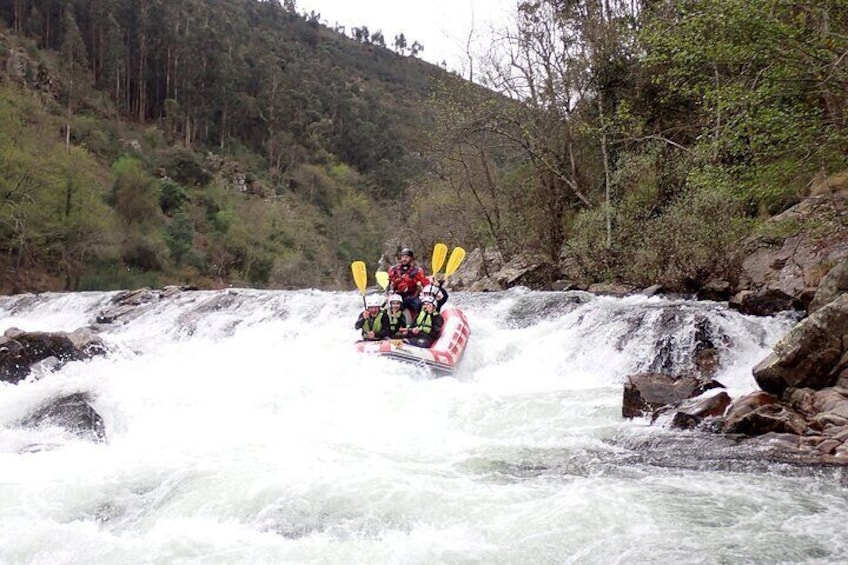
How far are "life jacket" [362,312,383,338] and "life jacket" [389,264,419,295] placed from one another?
3.71ft

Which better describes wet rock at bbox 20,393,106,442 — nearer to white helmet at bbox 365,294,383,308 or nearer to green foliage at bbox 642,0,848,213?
white helmet at bbox 365,294,383,308

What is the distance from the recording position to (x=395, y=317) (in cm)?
952

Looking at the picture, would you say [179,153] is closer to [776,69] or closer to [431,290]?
[431,290]

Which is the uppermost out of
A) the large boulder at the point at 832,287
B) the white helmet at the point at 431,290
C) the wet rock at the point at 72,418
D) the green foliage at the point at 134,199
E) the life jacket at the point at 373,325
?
the green foliage at the point at 134,199

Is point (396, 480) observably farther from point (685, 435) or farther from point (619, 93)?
point (619, 93)

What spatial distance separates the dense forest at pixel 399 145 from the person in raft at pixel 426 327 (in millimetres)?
3923

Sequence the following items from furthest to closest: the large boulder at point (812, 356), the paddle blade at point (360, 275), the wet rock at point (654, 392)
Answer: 1. the paddle blade at point (360, 275)
2. the wet rock at point (654, 392)
3. the large boulder at point (812, 356)

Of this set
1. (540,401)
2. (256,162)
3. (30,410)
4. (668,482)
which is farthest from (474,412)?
(256,162)

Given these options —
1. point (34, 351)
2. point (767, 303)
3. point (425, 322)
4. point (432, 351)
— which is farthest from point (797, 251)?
point (34, 351)

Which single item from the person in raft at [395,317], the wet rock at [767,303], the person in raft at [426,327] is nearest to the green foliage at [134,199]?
the person in raft at [395,317]

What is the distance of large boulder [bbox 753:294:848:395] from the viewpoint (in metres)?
5.94

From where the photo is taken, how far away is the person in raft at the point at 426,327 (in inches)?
360

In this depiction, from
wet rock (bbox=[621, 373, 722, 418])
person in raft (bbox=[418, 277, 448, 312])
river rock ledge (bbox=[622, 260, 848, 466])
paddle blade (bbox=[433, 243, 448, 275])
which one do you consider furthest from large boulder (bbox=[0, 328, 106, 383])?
river rock ledge (bbox=[622, 260, 848, 466])

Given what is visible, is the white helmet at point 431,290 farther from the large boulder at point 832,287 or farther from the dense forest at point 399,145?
the large boulder at point 832,287
